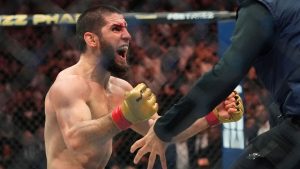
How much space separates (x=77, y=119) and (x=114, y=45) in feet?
1.18

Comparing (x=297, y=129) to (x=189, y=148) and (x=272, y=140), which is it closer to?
(x=272, y=140)

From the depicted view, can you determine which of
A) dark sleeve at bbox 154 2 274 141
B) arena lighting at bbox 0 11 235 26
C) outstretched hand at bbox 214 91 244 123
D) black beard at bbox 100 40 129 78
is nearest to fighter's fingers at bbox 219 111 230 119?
outstretched hand at bbox 214 91 244 123

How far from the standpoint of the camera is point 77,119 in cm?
247

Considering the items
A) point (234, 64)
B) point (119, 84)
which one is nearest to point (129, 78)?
point (119, 84)

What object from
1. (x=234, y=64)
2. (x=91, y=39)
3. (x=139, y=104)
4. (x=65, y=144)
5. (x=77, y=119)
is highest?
(x=234, y=64)

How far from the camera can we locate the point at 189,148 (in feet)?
12.7

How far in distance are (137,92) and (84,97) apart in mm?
551

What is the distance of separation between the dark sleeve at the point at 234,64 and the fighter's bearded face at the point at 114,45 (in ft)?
2.85

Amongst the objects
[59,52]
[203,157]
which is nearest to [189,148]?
[203,157]

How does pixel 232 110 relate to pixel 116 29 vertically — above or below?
below

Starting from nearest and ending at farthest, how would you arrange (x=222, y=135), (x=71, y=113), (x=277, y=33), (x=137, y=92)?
(x=277, y=33), (x=137, y=92), (x=71, y=113), (x=222, y=135)

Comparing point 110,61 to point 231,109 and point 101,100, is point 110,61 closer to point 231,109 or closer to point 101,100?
Result: point 101,100

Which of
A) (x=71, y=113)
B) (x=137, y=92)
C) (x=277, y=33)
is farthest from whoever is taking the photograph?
(x=71, y=113)

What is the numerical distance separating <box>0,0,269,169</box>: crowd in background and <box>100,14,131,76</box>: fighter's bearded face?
1.02m
